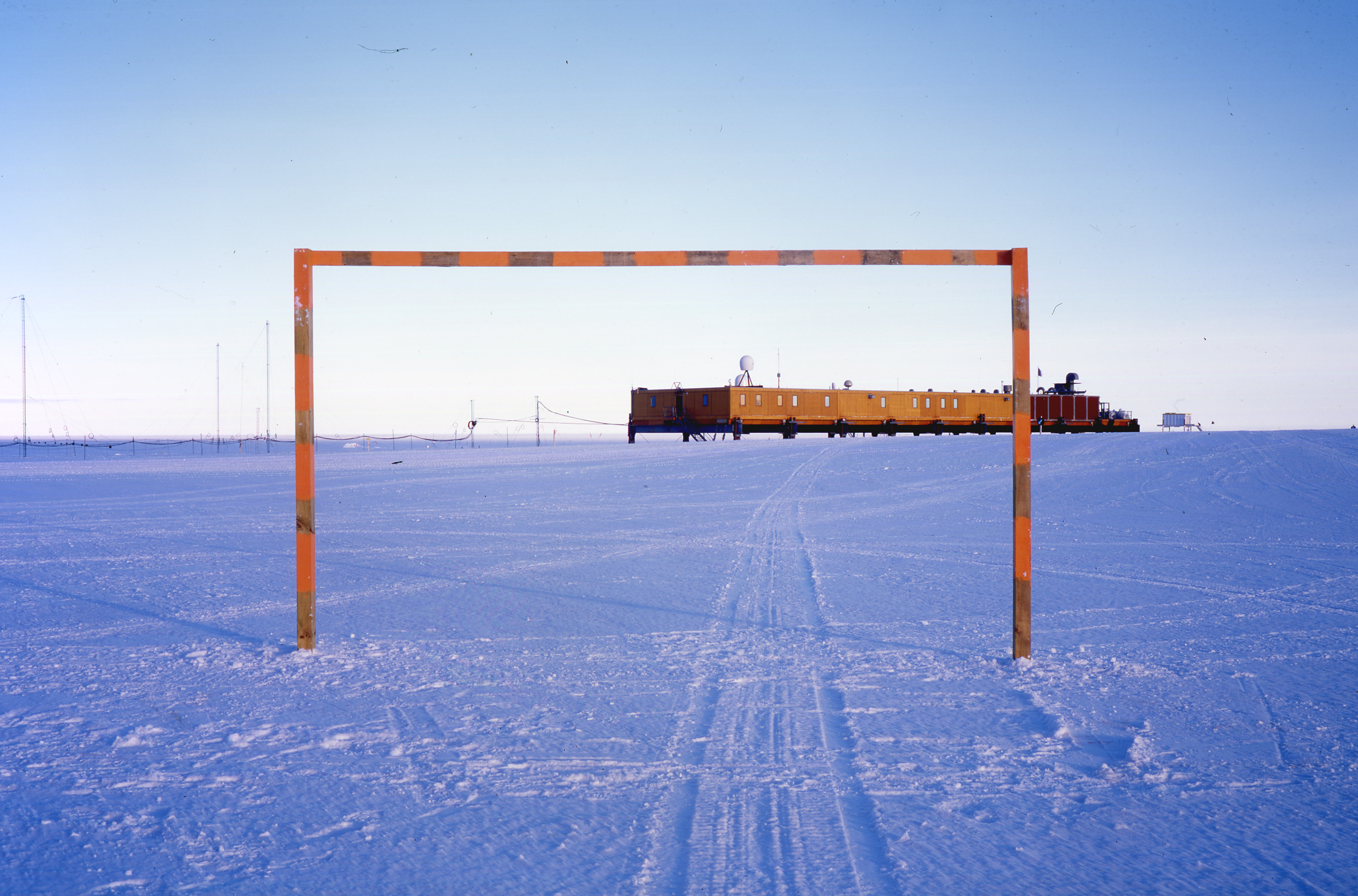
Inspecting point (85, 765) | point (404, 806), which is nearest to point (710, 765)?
point (404, 806)

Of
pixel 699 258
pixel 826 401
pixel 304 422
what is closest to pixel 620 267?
pixel 699 258

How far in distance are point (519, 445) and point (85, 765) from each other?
43.9 meters

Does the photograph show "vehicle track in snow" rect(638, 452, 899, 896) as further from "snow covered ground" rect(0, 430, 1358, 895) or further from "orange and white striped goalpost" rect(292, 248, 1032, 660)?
"orange and white striped goalpost" rect(292, 248, 1032, 660)

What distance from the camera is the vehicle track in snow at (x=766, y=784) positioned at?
2.65 meters

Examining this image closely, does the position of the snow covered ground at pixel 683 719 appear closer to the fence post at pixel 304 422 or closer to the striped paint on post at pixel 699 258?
the fence post at pixel 304 422

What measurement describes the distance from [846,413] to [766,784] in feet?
136

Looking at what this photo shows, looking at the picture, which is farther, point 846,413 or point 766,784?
point 846,413

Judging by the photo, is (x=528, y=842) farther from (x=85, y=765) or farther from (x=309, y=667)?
(x=309, y=667)

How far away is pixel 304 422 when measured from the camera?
18.5 ft

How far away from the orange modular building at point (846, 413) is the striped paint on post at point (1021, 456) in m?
33.5

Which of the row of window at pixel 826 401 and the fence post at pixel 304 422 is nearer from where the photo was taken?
the fence post at pixel 304 422

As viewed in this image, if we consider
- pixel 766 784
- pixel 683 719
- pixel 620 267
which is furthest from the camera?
pixel 620 267

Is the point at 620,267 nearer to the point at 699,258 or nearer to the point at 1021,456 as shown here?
the point at 699,258

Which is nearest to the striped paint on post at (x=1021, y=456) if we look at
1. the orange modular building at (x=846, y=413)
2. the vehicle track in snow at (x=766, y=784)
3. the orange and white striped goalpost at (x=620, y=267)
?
the orange and white striped goalpost at (x=620, y=267)
